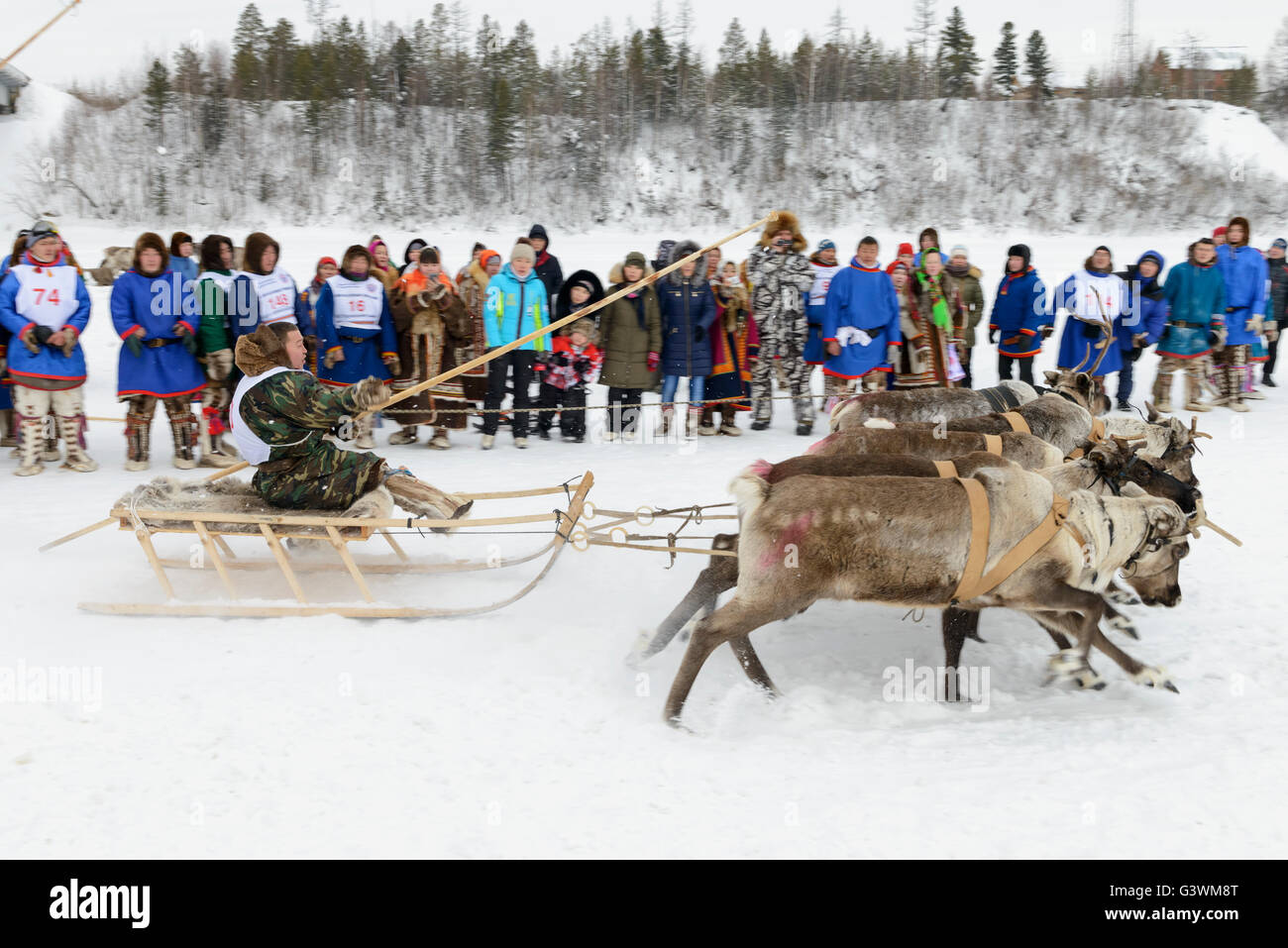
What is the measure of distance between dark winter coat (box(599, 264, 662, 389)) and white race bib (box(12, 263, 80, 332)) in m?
4.19

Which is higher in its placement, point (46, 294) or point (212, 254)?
point (212, 254)

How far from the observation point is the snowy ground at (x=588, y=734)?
3283mm

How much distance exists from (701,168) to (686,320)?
2536 cm

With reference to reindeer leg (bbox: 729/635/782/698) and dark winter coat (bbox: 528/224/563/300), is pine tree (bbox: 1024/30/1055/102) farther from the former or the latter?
reindeer leg (bbox: 729/635/782/698)

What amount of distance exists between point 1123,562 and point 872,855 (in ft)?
6.63

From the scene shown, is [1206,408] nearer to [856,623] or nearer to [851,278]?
[851,278]

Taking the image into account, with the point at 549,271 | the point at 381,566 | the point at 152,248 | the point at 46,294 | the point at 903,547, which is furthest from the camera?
the point at 549,271

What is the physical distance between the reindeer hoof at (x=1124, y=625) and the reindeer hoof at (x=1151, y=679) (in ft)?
1.77

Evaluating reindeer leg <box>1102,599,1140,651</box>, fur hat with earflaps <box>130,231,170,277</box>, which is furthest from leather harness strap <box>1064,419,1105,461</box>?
fur hat with earflaps <box>130,231,170,277</box>

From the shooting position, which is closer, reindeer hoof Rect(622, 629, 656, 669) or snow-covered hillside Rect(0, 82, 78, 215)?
reindeer hoof Rect(622, 629, 656, 669)

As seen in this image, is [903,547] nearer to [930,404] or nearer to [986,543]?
[986,543]

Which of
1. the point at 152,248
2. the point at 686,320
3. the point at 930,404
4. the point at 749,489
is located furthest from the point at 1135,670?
the point at 152,248

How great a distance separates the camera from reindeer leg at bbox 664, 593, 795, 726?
4105mm

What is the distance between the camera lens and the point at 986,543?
405 centimetres
